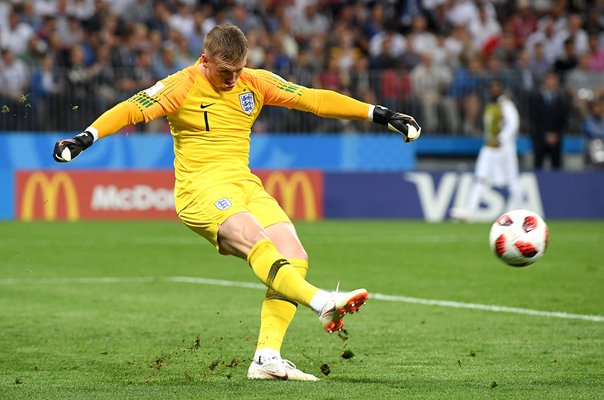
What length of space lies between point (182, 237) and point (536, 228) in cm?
1069

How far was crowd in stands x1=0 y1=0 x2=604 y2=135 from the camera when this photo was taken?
71.8 feet

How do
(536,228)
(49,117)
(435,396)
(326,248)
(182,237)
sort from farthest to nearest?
(49,117) < (182,237) < (326,248) < (536,228) < (435,396)

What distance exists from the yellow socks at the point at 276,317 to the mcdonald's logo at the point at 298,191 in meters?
14.5

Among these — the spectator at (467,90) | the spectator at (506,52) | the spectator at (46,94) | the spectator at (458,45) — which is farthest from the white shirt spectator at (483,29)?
A: the spectator at (46,94)

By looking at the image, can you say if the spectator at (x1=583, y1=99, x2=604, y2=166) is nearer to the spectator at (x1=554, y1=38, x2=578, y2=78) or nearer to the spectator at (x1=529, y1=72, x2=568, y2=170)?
the spectator at (x1=529, y1=72, x2=568, y2=170)

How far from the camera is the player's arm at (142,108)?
6.87 metres

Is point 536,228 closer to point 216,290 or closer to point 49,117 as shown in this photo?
point 216,290

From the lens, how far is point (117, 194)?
2175cm

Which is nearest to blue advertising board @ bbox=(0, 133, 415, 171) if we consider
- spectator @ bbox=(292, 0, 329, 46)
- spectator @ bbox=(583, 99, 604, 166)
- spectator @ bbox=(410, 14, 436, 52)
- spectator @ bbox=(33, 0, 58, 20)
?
spectator @ bbox=(33, 0, 58, 20)

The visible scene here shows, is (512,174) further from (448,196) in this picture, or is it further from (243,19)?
(243,19)

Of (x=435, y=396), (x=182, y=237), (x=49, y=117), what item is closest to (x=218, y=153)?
(x=435, y=396)

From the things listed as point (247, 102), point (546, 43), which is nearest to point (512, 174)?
point (546, 43)

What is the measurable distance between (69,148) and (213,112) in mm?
1103

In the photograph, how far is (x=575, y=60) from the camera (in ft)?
83.8
